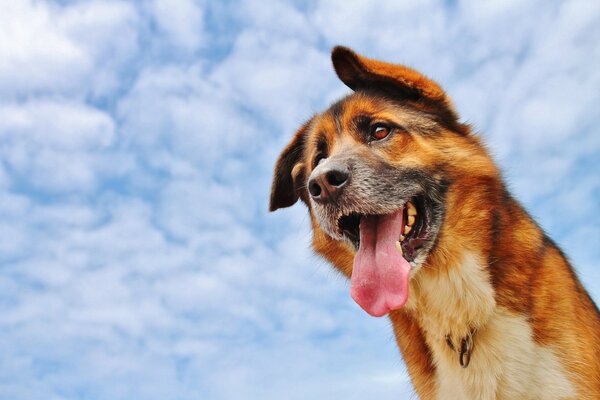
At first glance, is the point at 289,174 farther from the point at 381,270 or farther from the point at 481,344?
the point at 481,344

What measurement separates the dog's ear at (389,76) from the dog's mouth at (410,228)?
110 cm

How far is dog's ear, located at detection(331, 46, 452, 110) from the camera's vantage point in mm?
5824

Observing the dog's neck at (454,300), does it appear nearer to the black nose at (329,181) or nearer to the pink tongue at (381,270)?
the pink tongue at (381,270)

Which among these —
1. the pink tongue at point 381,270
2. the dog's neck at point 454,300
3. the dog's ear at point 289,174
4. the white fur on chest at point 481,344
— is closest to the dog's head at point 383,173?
the pink tongue at point 381,270

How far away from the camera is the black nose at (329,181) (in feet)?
17.3

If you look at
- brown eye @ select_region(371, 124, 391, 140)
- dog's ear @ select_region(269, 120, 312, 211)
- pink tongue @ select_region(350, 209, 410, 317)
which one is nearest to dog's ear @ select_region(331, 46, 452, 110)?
brown eye @ select_region(371, 124, 391, 140)

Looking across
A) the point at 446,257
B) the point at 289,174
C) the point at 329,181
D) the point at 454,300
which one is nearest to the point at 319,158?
the point at 289,174

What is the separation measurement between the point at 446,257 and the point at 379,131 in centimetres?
130

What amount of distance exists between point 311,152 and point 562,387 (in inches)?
123

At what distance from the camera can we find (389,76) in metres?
5.88

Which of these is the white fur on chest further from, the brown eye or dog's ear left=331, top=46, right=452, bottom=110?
dog's ear left=331, top=46, right=452, bottom=110

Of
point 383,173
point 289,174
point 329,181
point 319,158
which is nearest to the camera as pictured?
point 329,181

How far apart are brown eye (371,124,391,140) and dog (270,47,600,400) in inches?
0.4

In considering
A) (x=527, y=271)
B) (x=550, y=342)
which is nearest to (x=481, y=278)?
→ (x=527, y=271)
